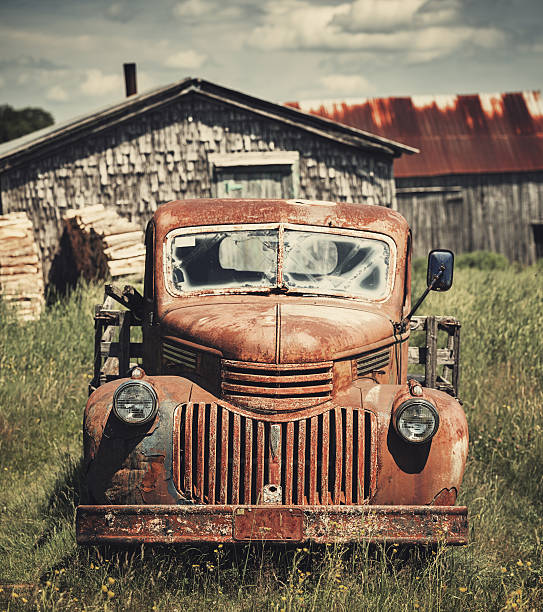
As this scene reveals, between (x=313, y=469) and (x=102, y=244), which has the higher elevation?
(x=102, y=244)

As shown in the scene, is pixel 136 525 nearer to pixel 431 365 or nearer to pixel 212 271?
pixel 212 271

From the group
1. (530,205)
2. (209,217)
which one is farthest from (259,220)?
(530,205)

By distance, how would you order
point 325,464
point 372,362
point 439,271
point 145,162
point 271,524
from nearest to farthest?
point 271,524 < point 325,464 < point 372,362 < point 439,271 < point 145,162

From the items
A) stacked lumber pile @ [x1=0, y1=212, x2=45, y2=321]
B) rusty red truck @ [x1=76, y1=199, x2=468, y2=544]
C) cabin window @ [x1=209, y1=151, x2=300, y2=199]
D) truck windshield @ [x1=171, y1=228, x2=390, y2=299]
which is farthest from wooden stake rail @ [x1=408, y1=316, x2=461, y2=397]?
cabin window @ [x1=209, y1=151, x2=300, y2=199]

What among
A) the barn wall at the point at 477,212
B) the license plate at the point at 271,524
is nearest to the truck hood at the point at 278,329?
the license plate at the point at 271,524

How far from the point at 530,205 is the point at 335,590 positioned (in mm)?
20748

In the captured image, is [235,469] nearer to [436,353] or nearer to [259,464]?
[259,464]

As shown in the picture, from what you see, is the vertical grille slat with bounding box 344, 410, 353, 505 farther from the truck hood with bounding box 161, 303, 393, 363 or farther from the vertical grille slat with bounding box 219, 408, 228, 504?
the vertical grille slat with bounding box 219, 408, 228, 504

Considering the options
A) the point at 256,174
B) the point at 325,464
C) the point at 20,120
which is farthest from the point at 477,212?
the point at 20,120

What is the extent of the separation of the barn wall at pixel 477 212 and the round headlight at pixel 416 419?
18964 millimetres

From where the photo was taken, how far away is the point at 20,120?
56688 millimetres

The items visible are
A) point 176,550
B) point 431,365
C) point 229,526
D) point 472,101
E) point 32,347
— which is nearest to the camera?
point 229,526

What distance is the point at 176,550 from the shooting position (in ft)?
15.3

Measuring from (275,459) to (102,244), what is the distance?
987 cm
